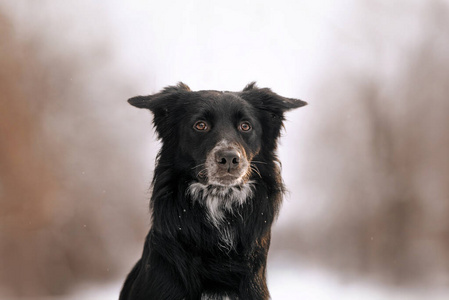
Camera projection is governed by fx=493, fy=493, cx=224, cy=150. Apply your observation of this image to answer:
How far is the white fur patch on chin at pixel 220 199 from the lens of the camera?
9.68 feet

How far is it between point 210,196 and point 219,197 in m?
0.06

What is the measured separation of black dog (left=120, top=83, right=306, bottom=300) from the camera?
9.19 feet

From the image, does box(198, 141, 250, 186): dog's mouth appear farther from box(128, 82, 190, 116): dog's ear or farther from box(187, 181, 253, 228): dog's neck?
box(128, 82, 190, 116): dog's ear

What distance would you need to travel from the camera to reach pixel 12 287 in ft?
18.2

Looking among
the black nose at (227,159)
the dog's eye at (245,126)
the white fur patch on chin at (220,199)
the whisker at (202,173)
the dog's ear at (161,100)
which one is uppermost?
the dog's ear at (161,100)

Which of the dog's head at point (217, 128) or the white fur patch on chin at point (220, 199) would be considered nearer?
the dog's head at point (217, 128)

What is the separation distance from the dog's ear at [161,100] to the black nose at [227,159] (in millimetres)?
535

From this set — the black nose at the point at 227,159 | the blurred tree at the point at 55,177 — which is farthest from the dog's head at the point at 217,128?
the blurred tree at the point at 55,177

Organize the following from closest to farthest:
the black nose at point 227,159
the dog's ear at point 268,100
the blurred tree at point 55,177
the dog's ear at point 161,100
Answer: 1. the black nose at point 227,159
2. the dog's ear at point 161,100
3. the dog's ear at point 268,100
4. the blurred tree at point 55,177

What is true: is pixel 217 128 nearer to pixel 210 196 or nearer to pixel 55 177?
pixel 210 196

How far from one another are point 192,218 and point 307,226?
370 centimetres

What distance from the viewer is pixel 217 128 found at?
9.66ft

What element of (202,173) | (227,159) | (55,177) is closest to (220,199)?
(202,173)

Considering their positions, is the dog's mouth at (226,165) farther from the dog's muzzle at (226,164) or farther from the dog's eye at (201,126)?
the dog's eye at (201,126)
